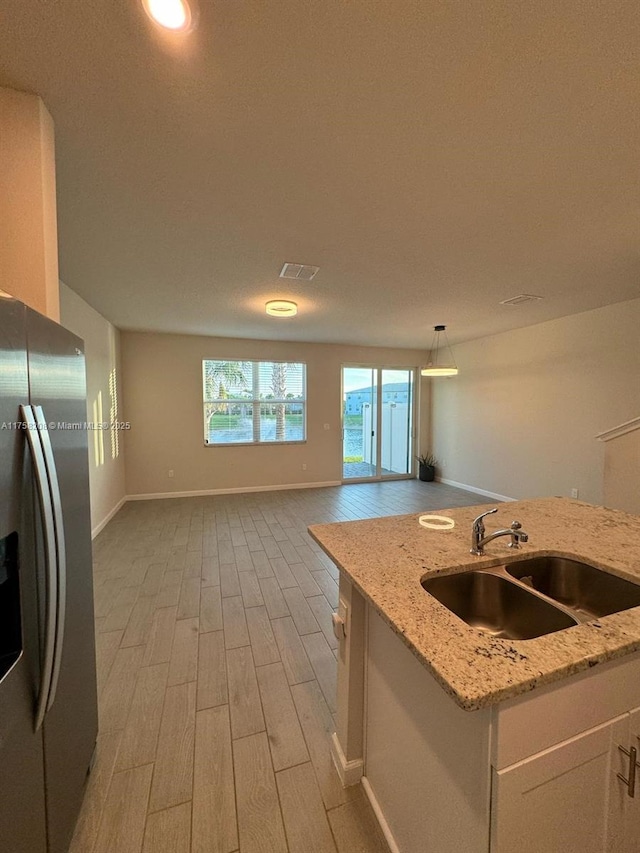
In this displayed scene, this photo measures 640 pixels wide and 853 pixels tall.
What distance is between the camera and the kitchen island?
753mm

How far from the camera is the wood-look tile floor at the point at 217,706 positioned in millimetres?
1227

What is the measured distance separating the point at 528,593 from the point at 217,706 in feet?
5.19

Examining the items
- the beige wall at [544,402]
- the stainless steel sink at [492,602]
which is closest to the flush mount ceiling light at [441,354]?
the beige wall at [544,402]

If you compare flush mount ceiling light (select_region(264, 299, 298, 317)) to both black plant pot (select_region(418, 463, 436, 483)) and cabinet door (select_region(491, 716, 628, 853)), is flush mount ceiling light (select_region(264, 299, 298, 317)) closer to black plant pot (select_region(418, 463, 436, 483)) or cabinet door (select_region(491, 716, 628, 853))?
cabinet door (select_region(491, 716, 628, 853))

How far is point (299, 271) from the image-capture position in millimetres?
2998

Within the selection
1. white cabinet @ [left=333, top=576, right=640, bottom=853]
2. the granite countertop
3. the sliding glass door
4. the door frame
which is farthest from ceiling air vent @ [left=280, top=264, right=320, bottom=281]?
the sliding glass door

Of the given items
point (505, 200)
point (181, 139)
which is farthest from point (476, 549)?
point (181, 139)

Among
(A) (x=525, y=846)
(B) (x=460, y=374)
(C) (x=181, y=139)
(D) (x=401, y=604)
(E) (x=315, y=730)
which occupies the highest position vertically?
(C) (x=181, y=139)

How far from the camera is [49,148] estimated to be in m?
1.41

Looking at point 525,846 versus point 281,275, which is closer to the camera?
point 525,846

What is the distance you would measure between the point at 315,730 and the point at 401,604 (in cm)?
111

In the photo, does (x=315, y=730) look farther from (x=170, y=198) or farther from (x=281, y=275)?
(x=281, y=275)

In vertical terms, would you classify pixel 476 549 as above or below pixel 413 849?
above

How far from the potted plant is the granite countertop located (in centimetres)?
485
